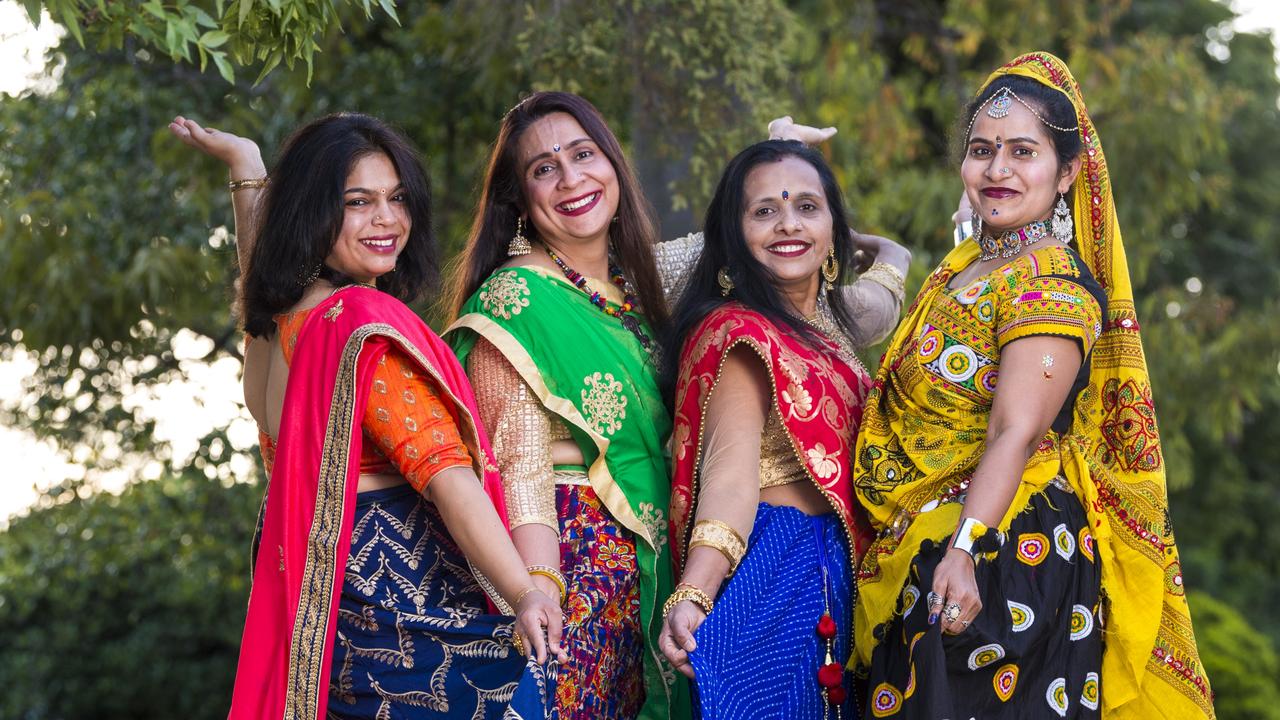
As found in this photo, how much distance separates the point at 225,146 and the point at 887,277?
1.85m

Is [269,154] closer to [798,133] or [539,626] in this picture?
[798,133]

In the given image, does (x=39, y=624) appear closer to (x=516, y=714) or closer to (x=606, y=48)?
(x=606, y=48)

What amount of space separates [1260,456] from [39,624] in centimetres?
1008

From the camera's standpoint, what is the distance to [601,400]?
3.49 m

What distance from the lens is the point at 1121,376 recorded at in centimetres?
325

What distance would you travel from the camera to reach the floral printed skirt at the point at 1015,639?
299 cm

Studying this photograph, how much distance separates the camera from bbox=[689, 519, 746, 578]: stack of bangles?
3211 millimetres

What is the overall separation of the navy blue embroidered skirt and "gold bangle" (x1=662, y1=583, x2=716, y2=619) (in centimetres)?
29

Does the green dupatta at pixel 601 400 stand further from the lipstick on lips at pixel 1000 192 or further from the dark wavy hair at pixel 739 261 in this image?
the lipstick on lips at pixel 1000 192

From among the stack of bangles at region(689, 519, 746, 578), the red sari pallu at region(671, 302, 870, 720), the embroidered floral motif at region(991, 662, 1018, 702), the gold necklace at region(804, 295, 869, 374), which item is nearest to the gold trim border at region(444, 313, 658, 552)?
the red sari pallu at region(671, 302, 870, 720)

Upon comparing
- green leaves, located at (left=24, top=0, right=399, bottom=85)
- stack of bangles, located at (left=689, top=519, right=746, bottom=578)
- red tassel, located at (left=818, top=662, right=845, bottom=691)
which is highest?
green leaves, located at (left=24, top=0, right=399, bottom=85)

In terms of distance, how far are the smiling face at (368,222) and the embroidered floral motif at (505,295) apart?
33 cm

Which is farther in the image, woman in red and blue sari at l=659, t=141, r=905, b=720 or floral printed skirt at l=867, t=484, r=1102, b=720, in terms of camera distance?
woman in red and blue sari at l=659, t=141, r=905, b=720

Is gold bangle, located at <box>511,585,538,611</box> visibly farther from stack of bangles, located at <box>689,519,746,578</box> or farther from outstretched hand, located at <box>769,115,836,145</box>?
outstretched hand, located at <box>769,115,836,145</box>
